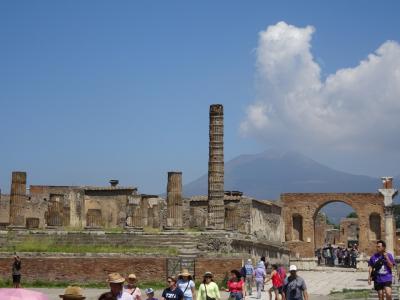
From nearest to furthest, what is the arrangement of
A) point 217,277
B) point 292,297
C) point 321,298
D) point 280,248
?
point 292,297
point 321,298
point 217,277
point 280,248

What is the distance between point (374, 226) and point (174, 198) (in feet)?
68.5

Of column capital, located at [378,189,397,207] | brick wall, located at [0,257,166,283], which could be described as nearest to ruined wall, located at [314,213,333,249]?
column capital, located at [378,189,397,207]

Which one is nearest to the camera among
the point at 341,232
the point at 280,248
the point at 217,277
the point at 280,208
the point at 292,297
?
the point at 292,297

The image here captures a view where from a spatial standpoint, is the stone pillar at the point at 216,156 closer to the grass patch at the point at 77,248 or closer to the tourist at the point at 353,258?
the grass patch at the point at 77,248

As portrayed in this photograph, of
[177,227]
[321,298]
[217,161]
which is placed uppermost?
[217,161]

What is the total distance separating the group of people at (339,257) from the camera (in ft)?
138

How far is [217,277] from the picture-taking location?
23.5 meters

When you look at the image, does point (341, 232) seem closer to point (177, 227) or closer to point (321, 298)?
point (177, 227)

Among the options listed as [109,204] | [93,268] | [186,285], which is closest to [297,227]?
[109,204]

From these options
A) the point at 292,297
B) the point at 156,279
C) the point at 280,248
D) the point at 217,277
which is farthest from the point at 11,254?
the point at 280,248

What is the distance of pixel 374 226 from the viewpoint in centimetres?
4734

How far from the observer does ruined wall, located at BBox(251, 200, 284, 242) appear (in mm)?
40438

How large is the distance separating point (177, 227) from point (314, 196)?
20.3 m

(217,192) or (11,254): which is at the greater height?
(217,192)
